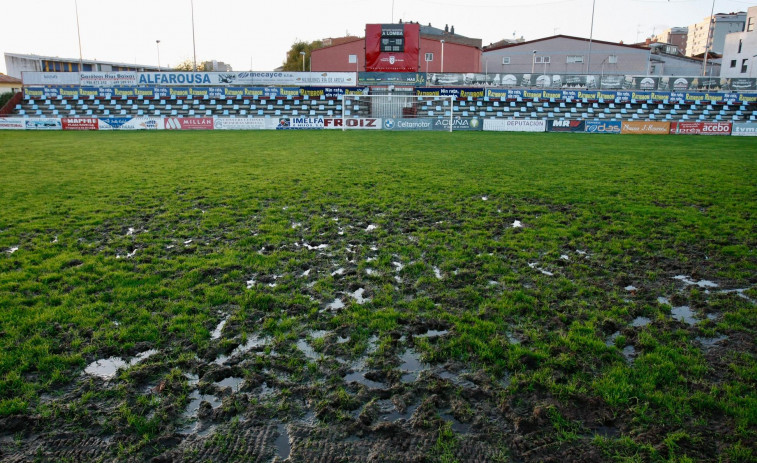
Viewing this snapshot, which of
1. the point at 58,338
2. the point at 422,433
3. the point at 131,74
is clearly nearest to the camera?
the point at 422,433

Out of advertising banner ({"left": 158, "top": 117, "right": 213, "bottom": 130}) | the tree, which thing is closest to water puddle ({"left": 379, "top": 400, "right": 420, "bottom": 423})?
advertising banner ({"left": 158, "top": 117, "right": 213, "bottom": 130})

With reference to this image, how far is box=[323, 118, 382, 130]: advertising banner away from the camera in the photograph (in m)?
34.3

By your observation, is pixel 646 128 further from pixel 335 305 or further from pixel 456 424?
pixel 456 424

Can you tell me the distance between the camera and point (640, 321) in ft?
17.0

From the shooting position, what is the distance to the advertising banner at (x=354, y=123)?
34312 mm

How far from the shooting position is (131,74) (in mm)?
41312

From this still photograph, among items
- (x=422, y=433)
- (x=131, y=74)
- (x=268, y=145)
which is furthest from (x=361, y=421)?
(x=131, y=74)

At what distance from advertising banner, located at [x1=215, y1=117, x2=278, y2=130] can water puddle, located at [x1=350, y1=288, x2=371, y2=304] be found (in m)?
30.6

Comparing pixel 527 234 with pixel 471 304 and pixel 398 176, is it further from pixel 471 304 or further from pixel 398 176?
pixel 398 176

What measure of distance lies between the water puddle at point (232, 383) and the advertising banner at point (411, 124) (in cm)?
3126

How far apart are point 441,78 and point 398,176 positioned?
2987 cm

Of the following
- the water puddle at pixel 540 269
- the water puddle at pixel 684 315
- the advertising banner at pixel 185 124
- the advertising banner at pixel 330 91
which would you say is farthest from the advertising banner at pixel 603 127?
the water puddle at pixel 684 315

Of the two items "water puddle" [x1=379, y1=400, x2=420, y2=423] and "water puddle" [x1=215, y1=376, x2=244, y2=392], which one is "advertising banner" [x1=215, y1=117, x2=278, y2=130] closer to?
"water puddle" [x1=215, y1=376, x2=244, y2=392]

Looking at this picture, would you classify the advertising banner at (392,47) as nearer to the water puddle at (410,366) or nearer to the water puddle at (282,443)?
the water puddle at (410,366)
